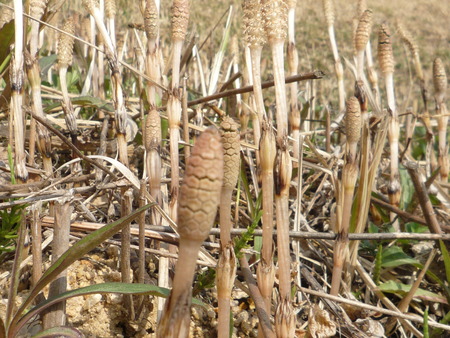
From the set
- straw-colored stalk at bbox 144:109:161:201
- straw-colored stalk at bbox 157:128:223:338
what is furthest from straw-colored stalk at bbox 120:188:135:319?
straw-colored stalk at bbox 157:128:223:338

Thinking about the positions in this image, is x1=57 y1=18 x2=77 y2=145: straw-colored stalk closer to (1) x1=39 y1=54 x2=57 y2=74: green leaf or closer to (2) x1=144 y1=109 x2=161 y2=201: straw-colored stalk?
(2) x1=144 y1=109 x2=161 y2=201: straw-colored stalk

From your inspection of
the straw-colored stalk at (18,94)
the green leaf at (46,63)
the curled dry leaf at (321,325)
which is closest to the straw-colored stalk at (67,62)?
the straw-colored stalk at (18,94)

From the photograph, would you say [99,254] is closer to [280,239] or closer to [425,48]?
[280,239]

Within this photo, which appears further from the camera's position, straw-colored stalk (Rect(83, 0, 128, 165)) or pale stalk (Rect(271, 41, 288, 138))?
straw-colored stalk (Rect(83, 0, 128, 165))

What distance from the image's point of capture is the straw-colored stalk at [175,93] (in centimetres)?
90

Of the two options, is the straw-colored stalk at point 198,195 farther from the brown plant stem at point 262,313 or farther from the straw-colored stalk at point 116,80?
the straw-colored stalk at point 116,80

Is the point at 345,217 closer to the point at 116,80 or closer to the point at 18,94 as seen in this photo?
the point at 116,80

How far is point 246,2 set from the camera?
749 millimetres

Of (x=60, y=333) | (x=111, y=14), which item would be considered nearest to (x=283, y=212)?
(x=60, y=333)

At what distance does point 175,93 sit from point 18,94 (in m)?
0.29

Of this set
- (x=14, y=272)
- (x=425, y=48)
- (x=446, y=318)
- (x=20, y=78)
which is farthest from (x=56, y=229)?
(x=425, y=48)

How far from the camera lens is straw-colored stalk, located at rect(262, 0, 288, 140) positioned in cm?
71

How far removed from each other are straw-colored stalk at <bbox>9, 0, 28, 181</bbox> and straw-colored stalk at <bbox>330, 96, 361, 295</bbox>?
1.96 ft

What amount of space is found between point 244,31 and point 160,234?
41 centimetres
